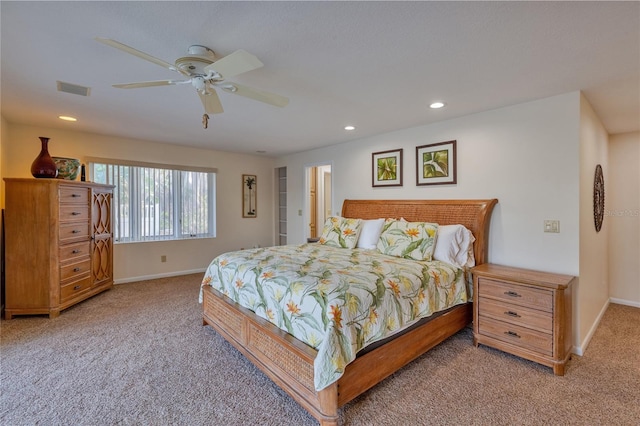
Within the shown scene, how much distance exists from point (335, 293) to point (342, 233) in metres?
2.01

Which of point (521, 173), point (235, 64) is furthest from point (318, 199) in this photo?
point (235, 64)

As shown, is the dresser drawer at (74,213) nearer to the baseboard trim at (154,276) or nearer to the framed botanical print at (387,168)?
the baseboard trim at (154,276)

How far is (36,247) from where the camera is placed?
328 centimetres

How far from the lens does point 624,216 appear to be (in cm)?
385

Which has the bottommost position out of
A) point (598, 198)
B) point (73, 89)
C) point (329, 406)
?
point (329, 406)

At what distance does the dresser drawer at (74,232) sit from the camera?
11.3 ft

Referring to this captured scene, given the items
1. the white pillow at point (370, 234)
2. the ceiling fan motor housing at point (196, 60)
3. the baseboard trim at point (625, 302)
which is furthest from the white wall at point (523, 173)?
the ceiling fan motor housing at point (196, 60)

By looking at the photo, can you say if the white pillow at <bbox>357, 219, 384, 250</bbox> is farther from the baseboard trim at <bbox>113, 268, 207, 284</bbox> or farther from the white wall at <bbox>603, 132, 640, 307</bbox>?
the baseboard trim at <bbox>113, 268, 207, 284</bbox>

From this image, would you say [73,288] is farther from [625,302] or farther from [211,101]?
[625,302]

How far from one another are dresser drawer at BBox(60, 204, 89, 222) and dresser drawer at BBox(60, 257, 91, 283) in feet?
1.79

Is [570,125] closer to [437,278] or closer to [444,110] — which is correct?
[444,110]

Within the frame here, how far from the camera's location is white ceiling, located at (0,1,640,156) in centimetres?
153

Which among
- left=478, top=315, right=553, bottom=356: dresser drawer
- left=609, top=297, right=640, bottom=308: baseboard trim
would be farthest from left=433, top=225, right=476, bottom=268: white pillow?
left=609, top=297, right=640, bottom=308: baseboard trim

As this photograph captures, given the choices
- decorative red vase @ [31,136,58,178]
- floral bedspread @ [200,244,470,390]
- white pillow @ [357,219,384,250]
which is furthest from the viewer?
white pillow @ [357,219,384,250]
